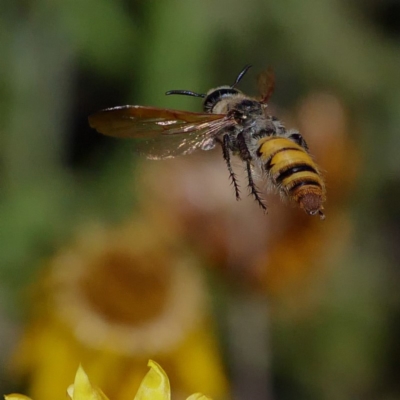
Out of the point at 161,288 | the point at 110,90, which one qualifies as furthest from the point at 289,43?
the point at 161,288

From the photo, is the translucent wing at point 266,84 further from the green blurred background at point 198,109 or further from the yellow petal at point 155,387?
the green blurred background at point 198,109

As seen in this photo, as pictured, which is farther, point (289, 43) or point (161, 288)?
point (289, 43)

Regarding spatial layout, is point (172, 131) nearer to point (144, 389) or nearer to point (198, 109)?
point (144, 389)

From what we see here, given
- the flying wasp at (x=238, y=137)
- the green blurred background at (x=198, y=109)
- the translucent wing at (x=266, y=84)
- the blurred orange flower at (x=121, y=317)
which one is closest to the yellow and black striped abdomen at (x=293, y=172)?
the flying wasp at (x=238, y=137)

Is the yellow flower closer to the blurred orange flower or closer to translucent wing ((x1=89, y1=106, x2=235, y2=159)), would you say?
translucent wing ((x1=89, y1=106, x2=235, y2=159))

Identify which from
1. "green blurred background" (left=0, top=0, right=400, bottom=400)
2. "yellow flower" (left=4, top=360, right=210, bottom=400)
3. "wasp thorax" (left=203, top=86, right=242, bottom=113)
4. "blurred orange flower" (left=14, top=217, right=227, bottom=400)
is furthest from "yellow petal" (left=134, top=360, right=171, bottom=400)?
"green blurred background" (left=0, top=0, right=400, bottom=400)

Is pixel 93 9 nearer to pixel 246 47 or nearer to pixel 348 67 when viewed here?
pixel 246 47
